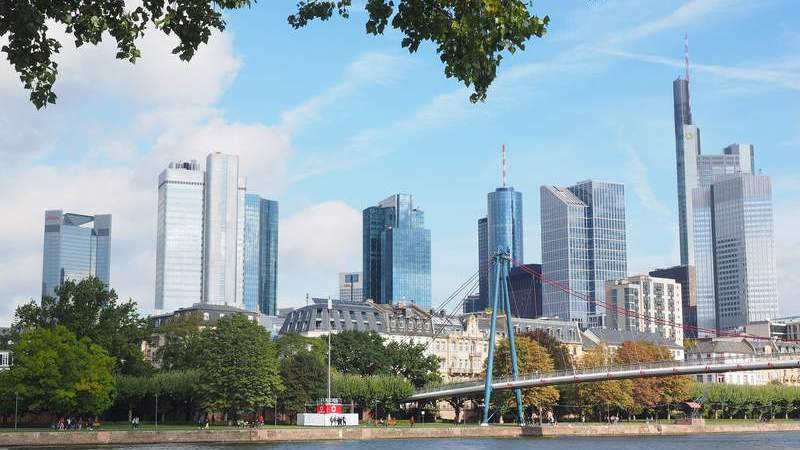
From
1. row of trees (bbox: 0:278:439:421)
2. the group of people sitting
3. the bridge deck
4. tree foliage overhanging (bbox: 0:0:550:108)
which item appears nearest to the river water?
the bridge deck

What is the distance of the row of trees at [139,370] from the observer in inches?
3556

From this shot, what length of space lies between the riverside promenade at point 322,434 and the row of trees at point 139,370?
735cm

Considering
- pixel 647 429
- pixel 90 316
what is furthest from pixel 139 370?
pixel 647 429

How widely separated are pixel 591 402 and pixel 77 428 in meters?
58.9

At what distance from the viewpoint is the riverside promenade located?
81.9 metres

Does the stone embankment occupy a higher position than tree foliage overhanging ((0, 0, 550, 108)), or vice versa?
tree foliage overhanging ((0, 0, 550, 108))

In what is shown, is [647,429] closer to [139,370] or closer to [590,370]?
[590,370]

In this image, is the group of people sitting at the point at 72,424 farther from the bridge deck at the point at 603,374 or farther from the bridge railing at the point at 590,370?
the bridge railing at the point at 590,370

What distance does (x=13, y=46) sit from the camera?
15.9 m

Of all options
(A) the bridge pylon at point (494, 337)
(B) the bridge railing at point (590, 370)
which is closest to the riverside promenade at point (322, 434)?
(A) the bridge pylon at point (494, 337)

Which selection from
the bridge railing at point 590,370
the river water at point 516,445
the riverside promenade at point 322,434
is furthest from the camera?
the bridge railing at point 590,370

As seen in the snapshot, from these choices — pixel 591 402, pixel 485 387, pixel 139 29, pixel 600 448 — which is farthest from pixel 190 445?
pixel 139 29

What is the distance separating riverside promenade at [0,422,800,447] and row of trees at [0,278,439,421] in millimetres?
7347

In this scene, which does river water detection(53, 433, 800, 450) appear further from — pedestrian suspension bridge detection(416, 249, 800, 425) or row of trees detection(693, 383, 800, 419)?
row of trees detection(693, 383, 800, 419)
